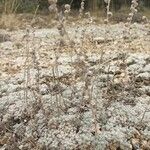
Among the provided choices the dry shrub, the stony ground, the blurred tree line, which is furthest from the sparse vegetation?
the blurred tree line

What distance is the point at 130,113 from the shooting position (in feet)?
15.0

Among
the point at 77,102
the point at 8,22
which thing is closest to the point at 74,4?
the point at 8,22

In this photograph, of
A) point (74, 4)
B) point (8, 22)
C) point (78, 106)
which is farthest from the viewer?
point (74, 4)

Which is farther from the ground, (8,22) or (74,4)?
(74,4)

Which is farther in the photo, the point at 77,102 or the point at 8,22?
the point at 8,22

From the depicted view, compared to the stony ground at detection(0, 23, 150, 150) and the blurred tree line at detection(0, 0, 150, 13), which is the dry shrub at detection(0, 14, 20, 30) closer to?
the blurred tree line at detection(0, 0, 150, 13)

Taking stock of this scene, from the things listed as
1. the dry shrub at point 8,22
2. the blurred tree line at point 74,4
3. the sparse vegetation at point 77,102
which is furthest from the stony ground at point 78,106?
the blurred tree line at point 74,4

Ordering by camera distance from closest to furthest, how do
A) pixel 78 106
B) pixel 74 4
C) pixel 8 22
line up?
pixel 78 106 < pixel 8 22 < pixel 74 4

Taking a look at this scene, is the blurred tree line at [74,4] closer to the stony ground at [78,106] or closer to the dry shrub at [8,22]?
the dry shrub at [8,22]

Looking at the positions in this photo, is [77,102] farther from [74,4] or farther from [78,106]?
[74,4]

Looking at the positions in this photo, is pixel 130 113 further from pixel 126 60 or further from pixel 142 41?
pixel 142 41

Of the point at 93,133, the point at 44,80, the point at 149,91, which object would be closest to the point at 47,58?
the point at 44,80

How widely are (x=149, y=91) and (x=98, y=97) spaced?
618 millimetres

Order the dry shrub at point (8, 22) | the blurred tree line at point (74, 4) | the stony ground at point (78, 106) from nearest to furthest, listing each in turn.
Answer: the stony ground at point (78, 106) → the dry shrub at point (8, 22) → the blurred tree line at point (74, 4)
